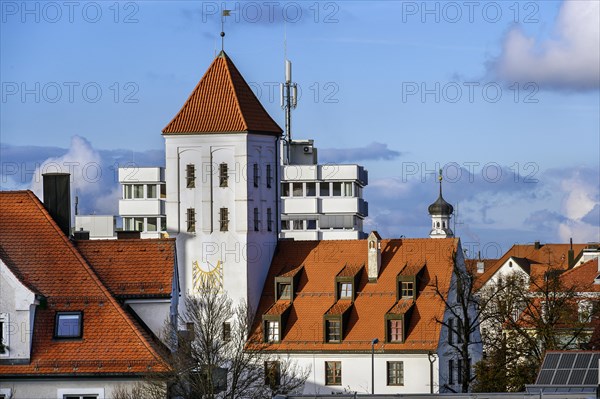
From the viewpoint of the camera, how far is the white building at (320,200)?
180m

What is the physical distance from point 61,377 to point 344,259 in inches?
1945

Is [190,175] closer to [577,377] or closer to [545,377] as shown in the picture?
[545,377]

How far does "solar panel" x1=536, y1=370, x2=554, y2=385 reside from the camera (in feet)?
203

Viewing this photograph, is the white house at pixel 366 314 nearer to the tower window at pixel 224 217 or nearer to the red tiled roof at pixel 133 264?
the tower window at pixel 224 217

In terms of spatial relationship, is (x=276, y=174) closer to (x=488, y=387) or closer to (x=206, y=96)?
(x=206, y=96)

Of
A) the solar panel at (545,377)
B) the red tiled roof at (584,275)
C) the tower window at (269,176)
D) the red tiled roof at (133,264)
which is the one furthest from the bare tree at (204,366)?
the red tiled roof at (584,275)

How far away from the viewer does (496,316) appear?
3917 inches

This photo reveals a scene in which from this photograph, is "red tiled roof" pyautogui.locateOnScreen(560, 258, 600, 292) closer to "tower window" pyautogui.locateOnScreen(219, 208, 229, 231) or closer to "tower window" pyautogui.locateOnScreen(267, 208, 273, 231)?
"tower window" pyautogui.locateOnScreen(267, 208, 273, 231)

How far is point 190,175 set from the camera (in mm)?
113688

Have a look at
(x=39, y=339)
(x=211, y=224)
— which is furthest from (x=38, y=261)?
(x=211, y=224)

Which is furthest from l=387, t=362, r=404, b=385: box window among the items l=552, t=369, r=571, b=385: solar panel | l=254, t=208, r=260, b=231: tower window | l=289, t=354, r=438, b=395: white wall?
l=552, t=369, r=571, b=385: solar panel

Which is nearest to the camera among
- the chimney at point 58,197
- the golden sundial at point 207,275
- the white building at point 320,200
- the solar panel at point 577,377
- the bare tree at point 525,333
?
the solar panel at point 577,377

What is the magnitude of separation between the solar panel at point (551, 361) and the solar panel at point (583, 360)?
83cm

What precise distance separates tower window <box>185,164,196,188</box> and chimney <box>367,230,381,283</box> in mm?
11046
